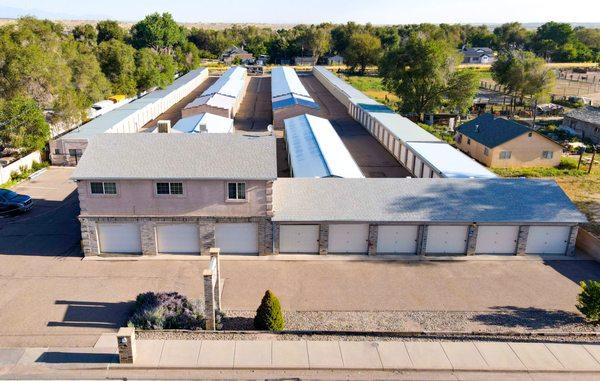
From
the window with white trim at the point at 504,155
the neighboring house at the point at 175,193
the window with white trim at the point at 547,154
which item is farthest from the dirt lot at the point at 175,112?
the window with white trim at the point at 547,154

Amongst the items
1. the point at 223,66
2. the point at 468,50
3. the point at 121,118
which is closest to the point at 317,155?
the point at 121,118

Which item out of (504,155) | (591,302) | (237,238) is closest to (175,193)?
(237,238)

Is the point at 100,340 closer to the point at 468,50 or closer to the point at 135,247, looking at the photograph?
the point at 135,247

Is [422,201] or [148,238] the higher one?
[422,201]

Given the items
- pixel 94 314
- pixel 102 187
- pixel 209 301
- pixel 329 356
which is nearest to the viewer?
pixel 329 356

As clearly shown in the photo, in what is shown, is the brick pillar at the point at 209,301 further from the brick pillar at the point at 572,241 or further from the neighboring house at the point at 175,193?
the brick pillar at the point at 572,241

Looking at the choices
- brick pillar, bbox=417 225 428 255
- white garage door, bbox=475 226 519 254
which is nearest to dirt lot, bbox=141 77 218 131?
brick pillar, bbox=417 225 428 255

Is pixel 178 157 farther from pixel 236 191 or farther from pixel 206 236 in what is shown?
pixel 206 236
